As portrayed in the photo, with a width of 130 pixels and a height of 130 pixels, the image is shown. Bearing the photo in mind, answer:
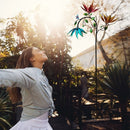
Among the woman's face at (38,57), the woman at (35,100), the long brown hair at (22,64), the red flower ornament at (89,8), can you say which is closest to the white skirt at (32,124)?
the woman at (35,100)

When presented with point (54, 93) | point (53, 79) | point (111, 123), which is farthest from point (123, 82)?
point (53, 79)

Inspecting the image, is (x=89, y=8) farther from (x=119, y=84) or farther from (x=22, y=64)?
(x=22, y=64)

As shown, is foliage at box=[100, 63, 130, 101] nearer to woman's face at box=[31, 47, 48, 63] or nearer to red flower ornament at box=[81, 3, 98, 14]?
red flower ornament at box=[81, 3, 98, 14]

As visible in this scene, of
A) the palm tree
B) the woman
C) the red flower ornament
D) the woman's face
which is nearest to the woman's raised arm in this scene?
the woman

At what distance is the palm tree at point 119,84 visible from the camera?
153 inches

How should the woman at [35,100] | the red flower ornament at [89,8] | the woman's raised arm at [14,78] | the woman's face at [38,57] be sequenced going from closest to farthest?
the woman's raised arm at [14,78] → the woman at [35,100] → the woman's face at [38,57] → the red flower ornament at [89,8]

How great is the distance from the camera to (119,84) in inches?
159

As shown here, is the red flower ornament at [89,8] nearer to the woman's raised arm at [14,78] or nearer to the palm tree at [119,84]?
the palm tree at [119,84]

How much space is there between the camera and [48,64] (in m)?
6.62

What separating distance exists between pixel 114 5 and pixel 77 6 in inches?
128

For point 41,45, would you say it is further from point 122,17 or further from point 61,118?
point 122,17

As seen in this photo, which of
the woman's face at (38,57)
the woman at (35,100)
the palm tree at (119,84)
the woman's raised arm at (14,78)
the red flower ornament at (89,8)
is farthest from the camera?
the palm tree at (119,84)

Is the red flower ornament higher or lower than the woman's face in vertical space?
higher

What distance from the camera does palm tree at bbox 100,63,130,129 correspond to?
3.88 meters
